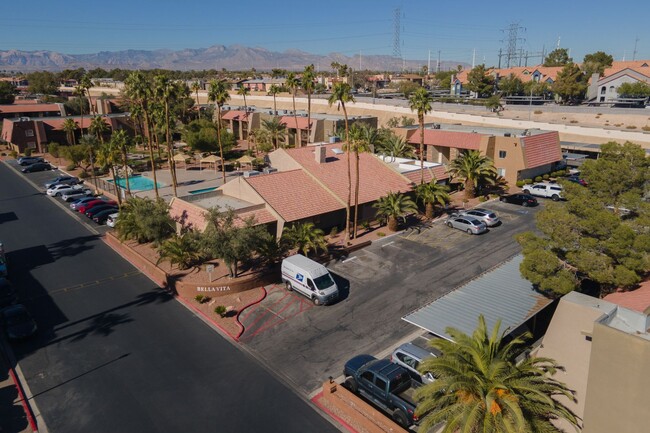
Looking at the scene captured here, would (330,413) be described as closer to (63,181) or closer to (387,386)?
(387,386)

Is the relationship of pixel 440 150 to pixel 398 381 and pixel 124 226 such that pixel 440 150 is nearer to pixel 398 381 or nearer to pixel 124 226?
pixel 124 226

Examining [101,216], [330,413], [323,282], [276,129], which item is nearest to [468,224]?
[323,282]

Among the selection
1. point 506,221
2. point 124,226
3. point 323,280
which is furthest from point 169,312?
point 506,221

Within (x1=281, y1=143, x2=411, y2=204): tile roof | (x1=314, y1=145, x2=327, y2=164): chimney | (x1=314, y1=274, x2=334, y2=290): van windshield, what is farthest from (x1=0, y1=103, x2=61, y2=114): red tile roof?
(x1=314, y1=274, x2=334, y2=290): van windshield

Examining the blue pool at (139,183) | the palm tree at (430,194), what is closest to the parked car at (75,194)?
the blue pool at (139,183)

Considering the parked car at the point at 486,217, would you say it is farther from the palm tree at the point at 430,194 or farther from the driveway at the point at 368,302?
the palm tree at the point at 430,194
